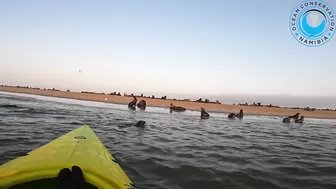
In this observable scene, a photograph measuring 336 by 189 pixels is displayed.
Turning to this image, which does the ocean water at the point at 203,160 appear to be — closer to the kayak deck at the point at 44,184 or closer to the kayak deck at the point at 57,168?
the kayak deck at the point at 57,168

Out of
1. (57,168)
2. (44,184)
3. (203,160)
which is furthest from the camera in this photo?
(203,160)

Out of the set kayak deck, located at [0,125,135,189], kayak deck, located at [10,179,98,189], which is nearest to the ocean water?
kayak deck, located at [0,125,135,189]

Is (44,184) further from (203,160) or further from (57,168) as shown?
(203,160)

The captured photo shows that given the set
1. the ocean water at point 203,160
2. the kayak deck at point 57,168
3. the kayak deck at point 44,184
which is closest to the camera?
the kayak deck at point 57,168

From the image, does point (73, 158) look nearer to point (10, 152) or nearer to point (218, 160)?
point (10, 152)

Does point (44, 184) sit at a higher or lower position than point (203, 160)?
higher

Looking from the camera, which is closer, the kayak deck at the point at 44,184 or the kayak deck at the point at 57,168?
the kayak deck at the point at 57,168

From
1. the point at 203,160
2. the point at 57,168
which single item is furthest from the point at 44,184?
the point at 203,160

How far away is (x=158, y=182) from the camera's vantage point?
572 centimetres

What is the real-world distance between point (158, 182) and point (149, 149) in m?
3.31

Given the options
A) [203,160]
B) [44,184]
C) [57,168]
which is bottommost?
[203,160]

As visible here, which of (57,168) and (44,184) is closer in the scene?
(57,168)

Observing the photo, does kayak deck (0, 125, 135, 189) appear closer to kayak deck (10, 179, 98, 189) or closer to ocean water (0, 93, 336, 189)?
kayak deck (10, 179, 98, 189)

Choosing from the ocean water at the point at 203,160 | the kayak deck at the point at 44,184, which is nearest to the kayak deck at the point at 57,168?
the kayak deck at the point at 44,184
